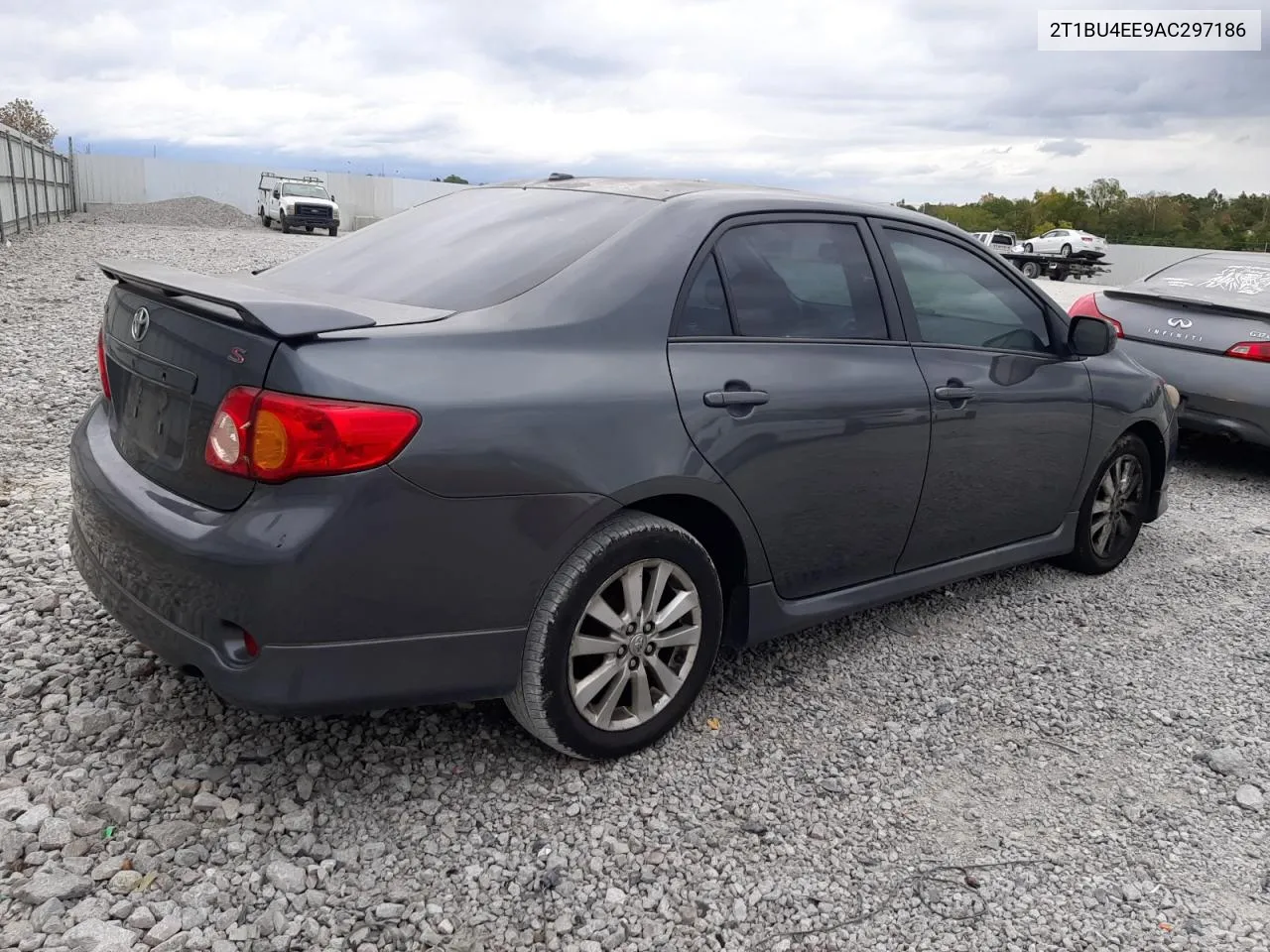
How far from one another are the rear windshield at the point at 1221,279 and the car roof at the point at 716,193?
13.6 ft

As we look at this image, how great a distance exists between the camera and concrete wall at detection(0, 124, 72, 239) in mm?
19609

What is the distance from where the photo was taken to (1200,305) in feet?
23.6

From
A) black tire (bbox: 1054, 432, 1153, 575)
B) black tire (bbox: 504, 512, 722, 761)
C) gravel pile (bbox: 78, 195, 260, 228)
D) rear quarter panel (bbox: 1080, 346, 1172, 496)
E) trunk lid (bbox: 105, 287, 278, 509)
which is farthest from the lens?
gravel pile (bbox: 78, 195, 260, 228)

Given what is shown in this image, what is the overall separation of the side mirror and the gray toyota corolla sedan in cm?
46

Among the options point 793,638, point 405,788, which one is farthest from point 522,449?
point 793,638

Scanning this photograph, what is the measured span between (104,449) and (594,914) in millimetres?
1902

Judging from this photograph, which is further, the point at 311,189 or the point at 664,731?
the point at 311,189

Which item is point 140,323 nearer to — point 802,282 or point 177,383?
point 177,383

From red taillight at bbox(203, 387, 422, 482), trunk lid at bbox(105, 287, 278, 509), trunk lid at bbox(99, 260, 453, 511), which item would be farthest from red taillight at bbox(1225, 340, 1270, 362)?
trunk lid at bbox(105, 287, 278, 509)

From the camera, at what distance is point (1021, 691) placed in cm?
381

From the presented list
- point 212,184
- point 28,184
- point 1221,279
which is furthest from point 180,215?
point 1221,279

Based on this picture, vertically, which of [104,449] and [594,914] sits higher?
[104,449]

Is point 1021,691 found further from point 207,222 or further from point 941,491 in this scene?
point 207,222

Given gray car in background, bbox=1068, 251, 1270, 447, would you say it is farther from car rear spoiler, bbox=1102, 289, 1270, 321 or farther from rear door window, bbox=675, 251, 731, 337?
rear door window, bbox=675, 251, 731, 337
